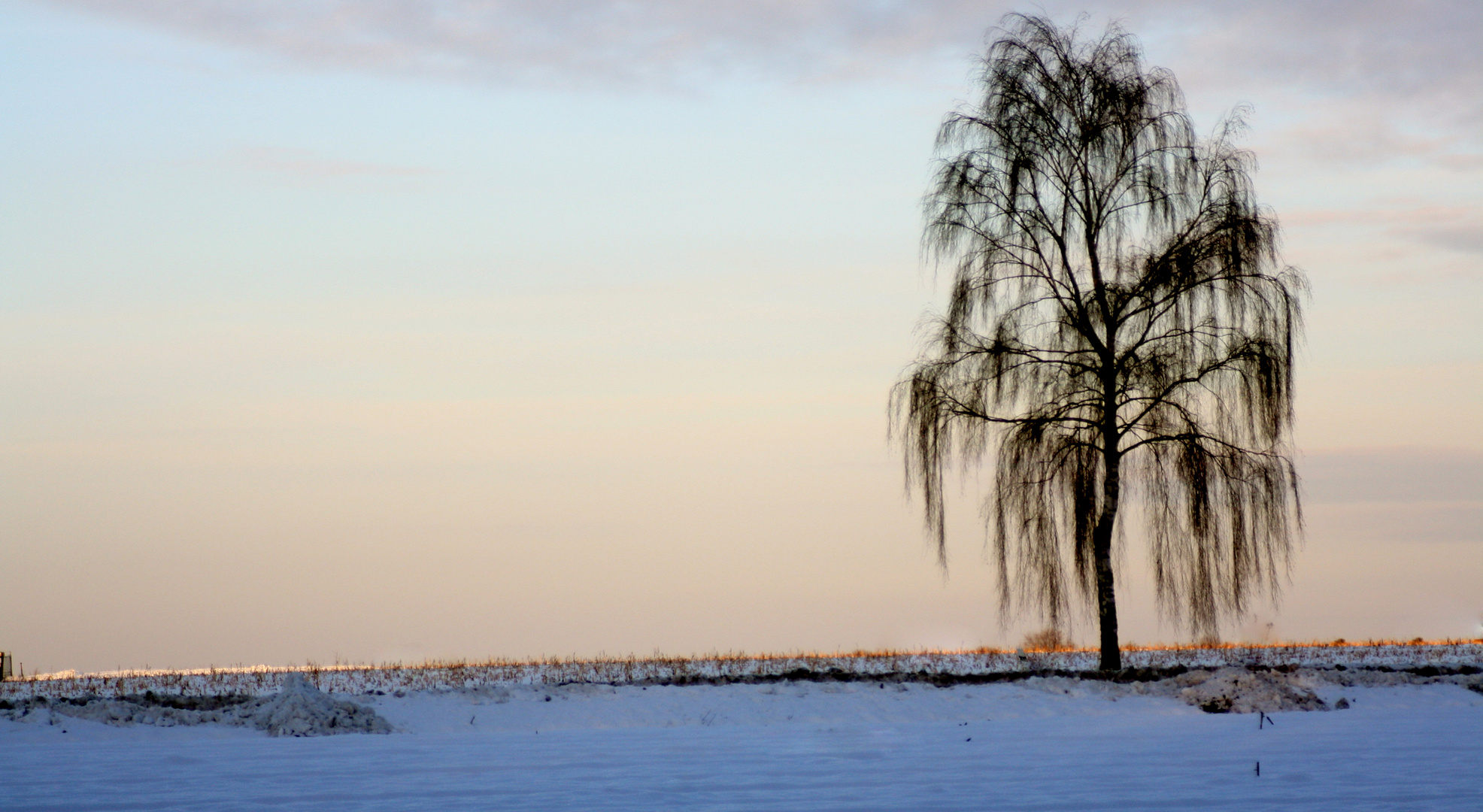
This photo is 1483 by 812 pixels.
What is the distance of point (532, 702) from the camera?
1593cm

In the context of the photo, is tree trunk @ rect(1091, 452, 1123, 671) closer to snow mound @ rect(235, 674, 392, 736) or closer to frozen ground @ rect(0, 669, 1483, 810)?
frozen ground @ rect(0, 669, 1483, 810)

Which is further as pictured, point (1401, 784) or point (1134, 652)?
point (1134, 652)

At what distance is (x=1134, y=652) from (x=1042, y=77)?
10.3 meters

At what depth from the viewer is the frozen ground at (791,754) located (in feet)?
28.0

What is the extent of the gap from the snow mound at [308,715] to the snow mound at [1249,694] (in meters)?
9.32

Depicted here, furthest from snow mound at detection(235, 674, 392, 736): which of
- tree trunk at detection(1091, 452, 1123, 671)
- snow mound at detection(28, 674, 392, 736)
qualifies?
tree trunk at detection(1091, 452, 1123, 671)

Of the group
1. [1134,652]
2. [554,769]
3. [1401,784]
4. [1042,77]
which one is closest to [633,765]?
[554,769]

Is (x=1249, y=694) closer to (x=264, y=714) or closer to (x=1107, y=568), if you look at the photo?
(x=1107, y=568)

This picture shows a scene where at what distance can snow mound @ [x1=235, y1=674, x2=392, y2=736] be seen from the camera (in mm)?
14125

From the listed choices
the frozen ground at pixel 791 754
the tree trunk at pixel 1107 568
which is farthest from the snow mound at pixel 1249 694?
the tree trunk at pixel 1107 568

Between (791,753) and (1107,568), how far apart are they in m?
10.8

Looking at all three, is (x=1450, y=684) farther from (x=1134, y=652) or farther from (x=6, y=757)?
(x=6, y=757)

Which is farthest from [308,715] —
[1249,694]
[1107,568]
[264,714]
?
[1107,568]

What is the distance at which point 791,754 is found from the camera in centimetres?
1123
